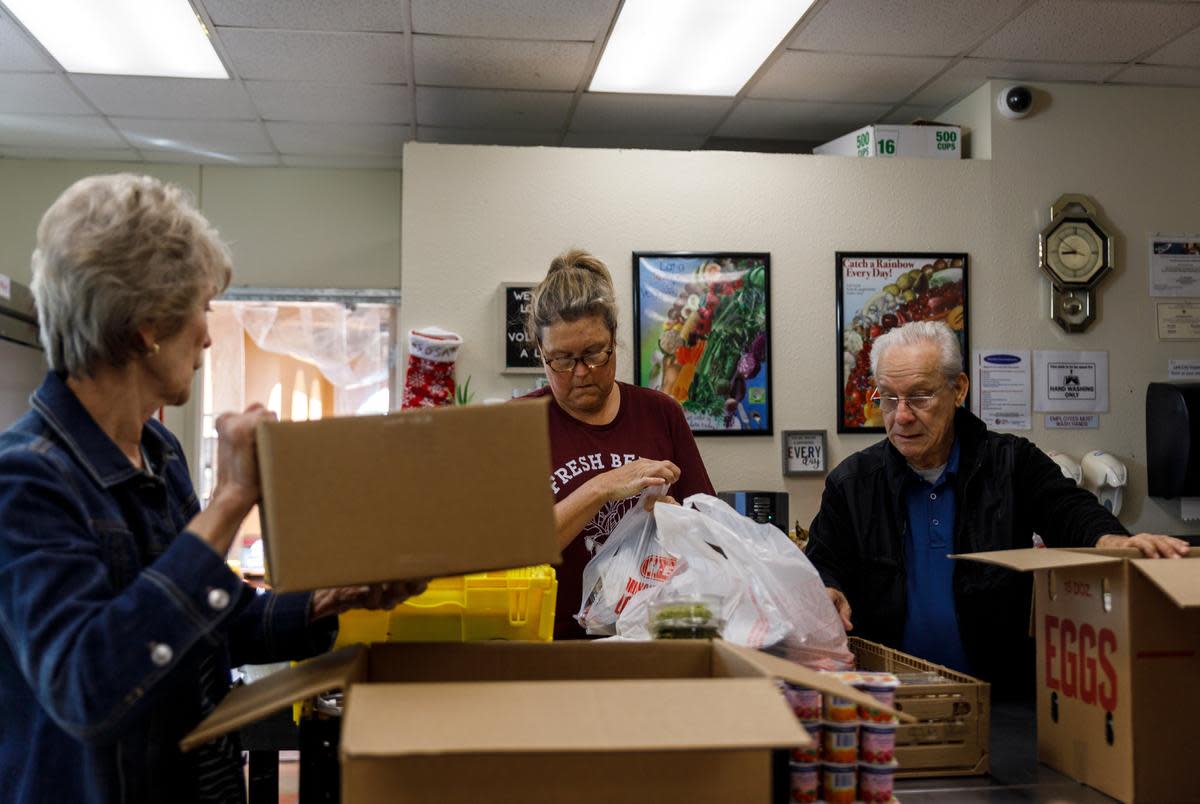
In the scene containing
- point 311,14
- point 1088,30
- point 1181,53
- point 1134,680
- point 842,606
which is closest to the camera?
point 1134,680

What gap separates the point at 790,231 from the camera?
445 cm

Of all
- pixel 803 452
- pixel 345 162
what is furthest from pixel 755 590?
pixel 345 162

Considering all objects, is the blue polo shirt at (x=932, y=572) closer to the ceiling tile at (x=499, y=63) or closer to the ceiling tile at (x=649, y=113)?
the ceiling tile at (x=499, y=63)

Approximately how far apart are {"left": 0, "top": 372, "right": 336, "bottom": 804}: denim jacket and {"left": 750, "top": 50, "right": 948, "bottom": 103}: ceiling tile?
10.8ft

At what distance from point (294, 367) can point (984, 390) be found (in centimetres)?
409

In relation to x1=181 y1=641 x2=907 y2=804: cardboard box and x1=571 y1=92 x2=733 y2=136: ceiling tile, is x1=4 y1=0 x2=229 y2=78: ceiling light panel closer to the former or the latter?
x1=571 y1=92 x2=733 y2=136: ceiling tile

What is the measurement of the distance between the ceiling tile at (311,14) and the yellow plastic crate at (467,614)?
250 centimetres

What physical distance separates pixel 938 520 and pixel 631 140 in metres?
3.23

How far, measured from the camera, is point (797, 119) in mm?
4777

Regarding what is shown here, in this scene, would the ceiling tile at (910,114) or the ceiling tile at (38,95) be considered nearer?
the ceiling tile at (38,95)

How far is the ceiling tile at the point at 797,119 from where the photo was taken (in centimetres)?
459

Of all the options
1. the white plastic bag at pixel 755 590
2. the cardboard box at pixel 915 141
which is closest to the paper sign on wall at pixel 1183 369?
the cardboard box at pixel 915 141

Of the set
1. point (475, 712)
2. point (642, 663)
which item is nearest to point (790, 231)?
point (642, 663)

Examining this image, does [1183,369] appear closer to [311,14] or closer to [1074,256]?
[1074,256]
